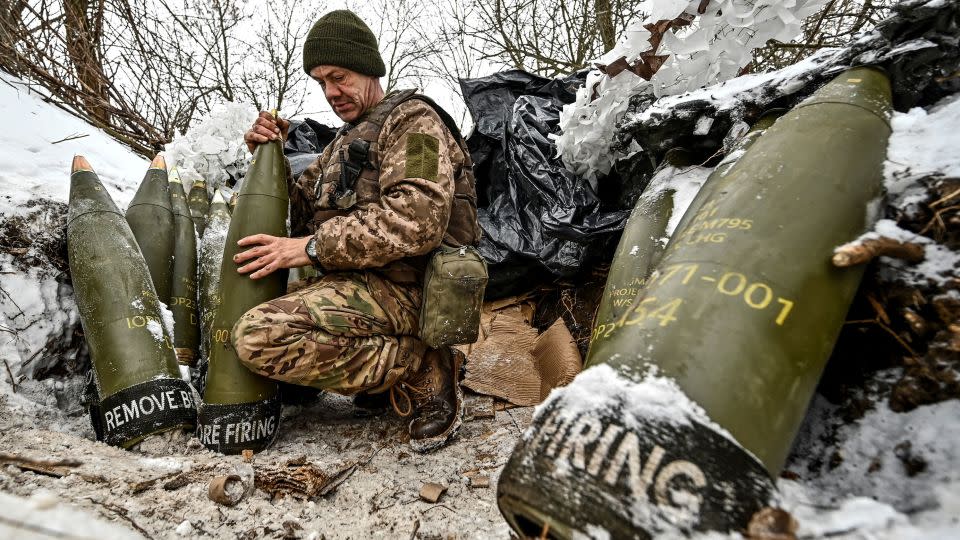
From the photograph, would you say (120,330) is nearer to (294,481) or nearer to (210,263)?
(210,263)

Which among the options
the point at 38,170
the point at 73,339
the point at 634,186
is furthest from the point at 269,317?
the point at 38,170

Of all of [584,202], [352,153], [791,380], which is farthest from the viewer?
[584,202]

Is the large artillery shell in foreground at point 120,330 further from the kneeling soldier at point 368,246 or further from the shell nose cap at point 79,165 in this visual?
the kneeling soldier at point 368,246

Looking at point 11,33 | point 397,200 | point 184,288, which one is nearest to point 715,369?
point 397,200

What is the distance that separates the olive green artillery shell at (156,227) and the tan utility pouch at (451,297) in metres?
1.39

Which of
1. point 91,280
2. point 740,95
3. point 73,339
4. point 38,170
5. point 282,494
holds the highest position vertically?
point 740,95

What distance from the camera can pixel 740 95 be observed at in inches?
71.0

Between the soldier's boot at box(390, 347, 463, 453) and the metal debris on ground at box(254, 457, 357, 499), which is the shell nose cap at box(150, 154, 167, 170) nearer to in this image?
the soldier's boot at box(390, 347, 463, 453)

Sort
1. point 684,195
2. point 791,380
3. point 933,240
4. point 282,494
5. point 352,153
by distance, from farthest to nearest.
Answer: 1. point 352,153
2. point 684,195
3. point 282,494
4. point 933,240
5. point 791,380

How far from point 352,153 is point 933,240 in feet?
6.18

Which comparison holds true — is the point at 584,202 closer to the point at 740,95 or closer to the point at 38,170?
the point at 740,95

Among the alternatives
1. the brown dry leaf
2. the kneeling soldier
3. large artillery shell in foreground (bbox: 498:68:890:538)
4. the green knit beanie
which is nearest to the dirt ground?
the kneeling soldier

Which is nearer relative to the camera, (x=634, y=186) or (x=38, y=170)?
(x=634, y=186)

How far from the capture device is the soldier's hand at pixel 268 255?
6.45 ft
